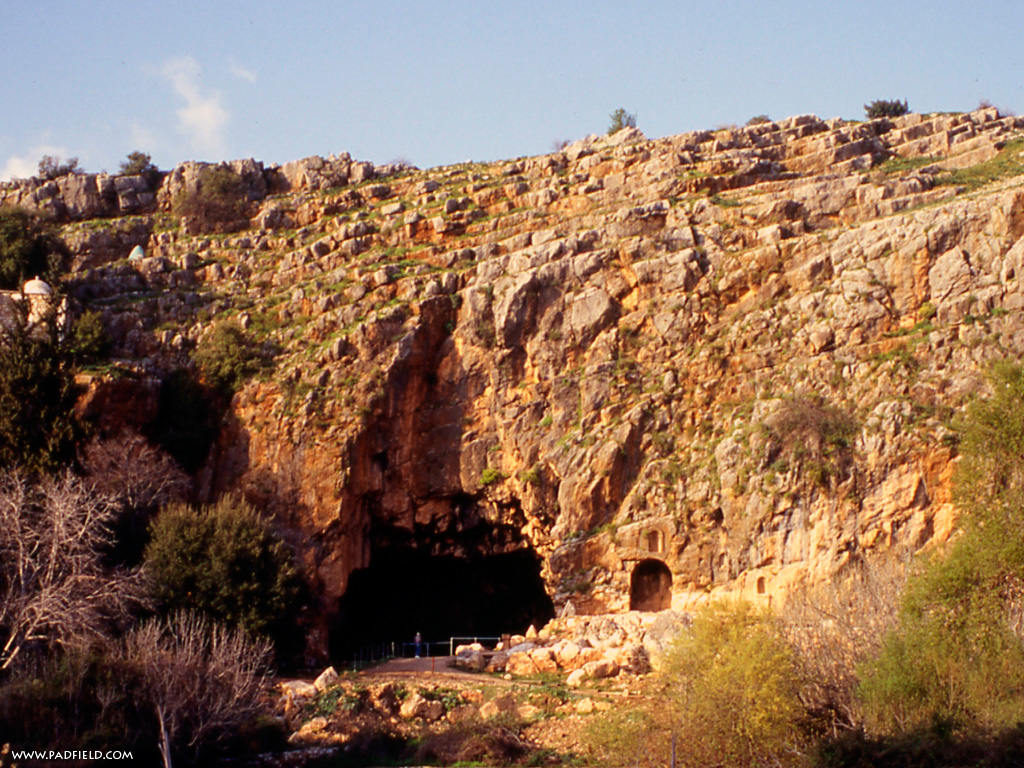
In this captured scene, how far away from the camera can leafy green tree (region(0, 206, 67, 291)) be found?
42469 mm

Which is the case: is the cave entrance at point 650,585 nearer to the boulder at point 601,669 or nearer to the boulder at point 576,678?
the boulder at point 601,669

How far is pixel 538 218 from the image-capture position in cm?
4219

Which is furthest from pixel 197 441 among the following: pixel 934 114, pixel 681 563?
pixel 934 114

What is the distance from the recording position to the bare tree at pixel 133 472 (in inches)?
1312

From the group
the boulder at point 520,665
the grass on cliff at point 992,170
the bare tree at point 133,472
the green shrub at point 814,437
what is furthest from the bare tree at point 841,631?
the bare tree at point 133,472

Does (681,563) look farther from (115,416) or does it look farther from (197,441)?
(115,416)

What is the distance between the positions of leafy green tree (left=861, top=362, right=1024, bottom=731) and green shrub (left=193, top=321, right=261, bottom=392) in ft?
79.7

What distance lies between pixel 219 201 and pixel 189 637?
2590 centimetres

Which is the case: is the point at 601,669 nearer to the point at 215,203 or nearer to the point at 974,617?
the point at 974,617

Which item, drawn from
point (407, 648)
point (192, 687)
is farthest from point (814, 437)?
point (192, 687)

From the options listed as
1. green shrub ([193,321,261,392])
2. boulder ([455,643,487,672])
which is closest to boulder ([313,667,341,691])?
boulder ([455,643,487,672])

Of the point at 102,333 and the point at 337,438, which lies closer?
the point at 337,438

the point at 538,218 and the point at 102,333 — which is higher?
the point at 538,218

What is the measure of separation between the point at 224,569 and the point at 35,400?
9.86 meters
